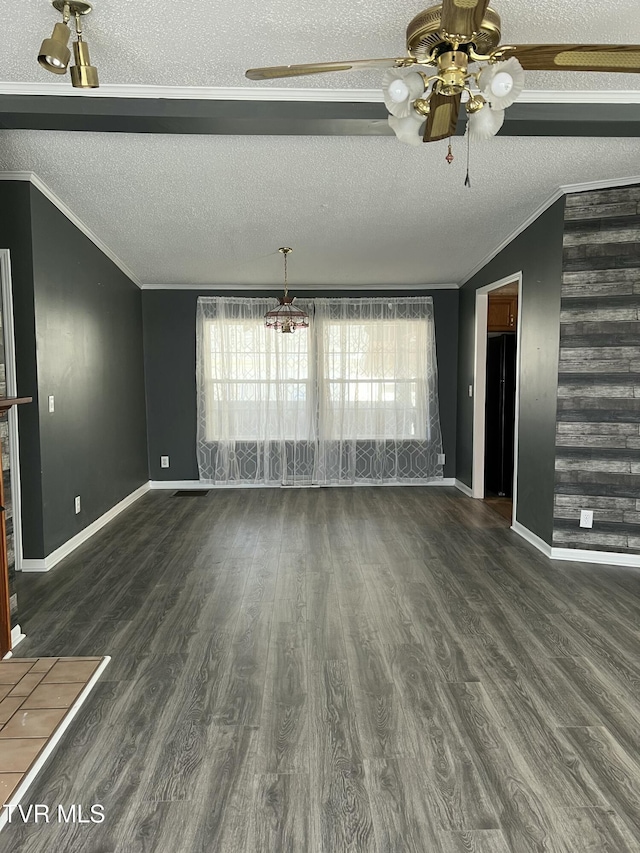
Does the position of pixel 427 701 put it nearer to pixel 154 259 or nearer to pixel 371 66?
pixel 371 66

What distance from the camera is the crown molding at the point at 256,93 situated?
270cm

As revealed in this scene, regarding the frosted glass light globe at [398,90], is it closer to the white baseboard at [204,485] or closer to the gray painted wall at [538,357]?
the gray painted wall at [538,357]

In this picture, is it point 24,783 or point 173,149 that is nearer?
point 24,783

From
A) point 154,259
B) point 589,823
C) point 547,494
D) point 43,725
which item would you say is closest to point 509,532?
point 547,494

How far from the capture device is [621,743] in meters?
2.04

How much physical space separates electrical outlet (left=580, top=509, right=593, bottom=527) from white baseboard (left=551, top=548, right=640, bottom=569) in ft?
0.62

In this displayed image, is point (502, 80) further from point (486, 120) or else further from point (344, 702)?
point (344, 702)

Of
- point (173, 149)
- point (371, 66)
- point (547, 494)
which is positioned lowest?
point (547, 494)

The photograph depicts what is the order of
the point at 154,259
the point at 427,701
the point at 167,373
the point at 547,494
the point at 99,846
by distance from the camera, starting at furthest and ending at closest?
the point at 167,373 → the point at 154,259 → the point at 547,494 → the point at 427,701 → the point at 99,846

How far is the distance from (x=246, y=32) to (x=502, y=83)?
1.24 meters

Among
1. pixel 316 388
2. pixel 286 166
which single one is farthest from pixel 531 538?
pixel 286 166

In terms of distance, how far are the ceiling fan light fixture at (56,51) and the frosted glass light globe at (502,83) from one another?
1434 millimetres

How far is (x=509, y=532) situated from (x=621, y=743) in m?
2.83

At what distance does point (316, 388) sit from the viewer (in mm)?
6703
